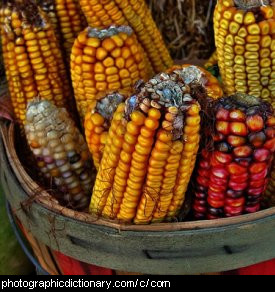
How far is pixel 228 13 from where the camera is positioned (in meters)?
1.03

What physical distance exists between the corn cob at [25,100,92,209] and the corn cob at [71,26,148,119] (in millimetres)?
100

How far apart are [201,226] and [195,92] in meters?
0.26

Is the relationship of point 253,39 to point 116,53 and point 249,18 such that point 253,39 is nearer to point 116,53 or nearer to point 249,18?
point 249,18

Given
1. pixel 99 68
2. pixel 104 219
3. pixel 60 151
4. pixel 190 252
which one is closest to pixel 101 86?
pixel 99 68

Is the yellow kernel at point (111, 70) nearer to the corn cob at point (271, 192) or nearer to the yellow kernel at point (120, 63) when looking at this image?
the yellow kernel at point (120, 63)

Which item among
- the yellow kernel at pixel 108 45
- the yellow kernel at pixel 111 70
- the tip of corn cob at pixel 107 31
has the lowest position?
the yellow kernel at pixel 111 70

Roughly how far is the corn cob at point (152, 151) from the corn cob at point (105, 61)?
0.52 feet

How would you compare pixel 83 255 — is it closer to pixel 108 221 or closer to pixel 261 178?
pixel 108 221

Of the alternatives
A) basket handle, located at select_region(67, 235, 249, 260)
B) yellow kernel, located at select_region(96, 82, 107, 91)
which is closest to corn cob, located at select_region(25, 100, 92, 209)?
yellow kernel, located at select_region(96, 82, 107, 91)

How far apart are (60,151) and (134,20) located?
39 cm

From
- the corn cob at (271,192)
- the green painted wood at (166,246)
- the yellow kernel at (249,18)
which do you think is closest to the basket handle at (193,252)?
the green painted wood at (166,246)

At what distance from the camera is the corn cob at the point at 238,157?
0.84 m
